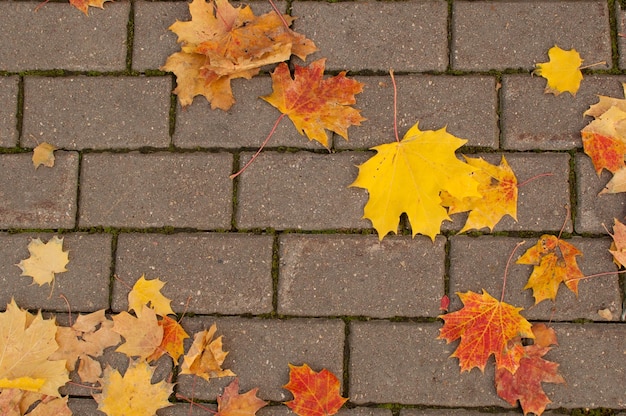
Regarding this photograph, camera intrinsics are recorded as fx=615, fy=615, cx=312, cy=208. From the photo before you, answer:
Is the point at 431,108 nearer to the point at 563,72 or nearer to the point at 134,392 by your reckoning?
the point at 563,72

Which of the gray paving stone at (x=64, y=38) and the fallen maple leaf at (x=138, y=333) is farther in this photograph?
the gray paving stone at (x=64, y=38)

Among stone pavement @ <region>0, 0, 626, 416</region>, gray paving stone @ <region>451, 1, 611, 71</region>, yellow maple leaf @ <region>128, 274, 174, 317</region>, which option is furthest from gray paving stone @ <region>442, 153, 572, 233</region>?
yellow maple leaf @ <region>128, 274, 174, 317</region>

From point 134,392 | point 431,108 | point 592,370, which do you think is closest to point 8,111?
point 134,392

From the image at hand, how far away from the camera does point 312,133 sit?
230cm

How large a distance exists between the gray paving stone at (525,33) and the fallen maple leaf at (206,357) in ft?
4.56

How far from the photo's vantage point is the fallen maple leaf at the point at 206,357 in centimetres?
229

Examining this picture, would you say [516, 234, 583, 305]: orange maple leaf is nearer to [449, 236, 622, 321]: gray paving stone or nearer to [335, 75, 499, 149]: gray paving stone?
[449, 236, 622, 321]: gray paving stone

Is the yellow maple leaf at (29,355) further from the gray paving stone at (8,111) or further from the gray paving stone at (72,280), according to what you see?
the gray paving stone at (8,111)

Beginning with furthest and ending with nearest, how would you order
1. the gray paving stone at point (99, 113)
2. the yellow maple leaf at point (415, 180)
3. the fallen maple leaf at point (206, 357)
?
the gray paving stone at point (99, 113)
the fallen maple leaf at point (206, 357)
the yellow maple leaf at point (415, 180)

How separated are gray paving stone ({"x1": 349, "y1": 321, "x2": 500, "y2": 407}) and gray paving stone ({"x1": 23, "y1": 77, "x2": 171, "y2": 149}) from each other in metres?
1.10

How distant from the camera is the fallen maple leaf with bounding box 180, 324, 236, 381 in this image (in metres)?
2.29

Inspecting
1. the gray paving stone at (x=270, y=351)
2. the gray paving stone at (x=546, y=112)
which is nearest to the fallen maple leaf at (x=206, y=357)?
the gray paving stone at (x=270, y=351)

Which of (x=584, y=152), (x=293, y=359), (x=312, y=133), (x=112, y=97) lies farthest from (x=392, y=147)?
(x=112, y=97)

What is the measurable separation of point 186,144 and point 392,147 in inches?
31.2
